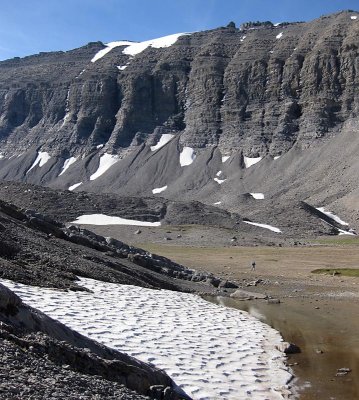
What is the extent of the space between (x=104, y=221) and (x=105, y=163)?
93533mm

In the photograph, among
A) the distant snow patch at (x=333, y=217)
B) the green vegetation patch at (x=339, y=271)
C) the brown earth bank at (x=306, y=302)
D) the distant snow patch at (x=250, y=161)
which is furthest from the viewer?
the distant snow patch at (x=250, y=161)

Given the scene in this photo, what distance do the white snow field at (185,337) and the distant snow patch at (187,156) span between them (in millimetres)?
150451

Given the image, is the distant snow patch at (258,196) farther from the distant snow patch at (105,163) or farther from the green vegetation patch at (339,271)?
the green vegetation patch at (339,271)

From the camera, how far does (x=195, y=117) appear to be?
190 m

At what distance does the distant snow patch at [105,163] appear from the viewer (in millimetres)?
185462

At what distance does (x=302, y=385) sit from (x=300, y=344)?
5246 mm

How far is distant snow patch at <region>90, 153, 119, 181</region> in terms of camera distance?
608ft

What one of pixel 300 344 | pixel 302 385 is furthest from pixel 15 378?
pixel 300 344

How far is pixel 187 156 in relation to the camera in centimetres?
17812

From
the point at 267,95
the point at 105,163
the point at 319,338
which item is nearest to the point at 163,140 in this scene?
the point at 105,163

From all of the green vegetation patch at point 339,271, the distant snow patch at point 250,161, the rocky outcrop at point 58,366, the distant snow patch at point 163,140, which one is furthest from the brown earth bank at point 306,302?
the distant snow patch at point 163,140

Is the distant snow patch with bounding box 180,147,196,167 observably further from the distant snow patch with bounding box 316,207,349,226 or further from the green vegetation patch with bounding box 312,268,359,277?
the green vegetation patch with bounding box 312,268,359,277

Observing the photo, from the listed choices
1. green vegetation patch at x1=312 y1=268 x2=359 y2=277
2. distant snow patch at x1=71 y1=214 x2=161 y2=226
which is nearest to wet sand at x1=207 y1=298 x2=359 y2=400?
green vegetation patch at x1=312 y1=268 x2=359 y2=277

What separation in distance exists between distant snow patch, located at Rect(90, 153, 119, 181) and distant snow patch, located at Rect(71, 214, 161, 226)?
272 feet
